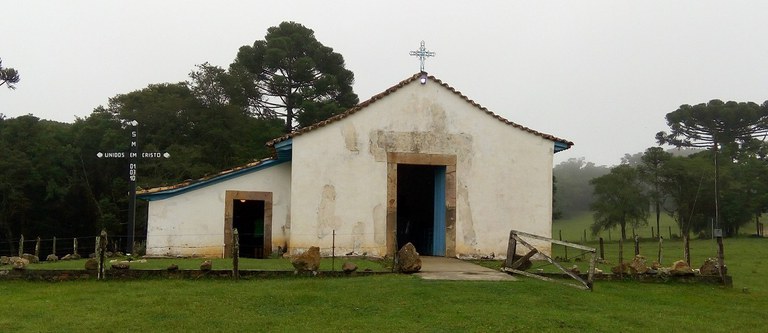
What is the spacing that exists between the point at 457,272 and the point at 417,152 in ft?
18.4

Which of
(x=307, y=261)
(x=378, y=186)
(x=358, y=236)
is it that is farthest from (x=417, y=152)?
(x=307, y=261)

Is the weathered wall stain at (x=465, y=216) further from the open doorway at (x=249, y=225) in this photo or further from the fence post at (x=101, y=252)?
the fence post at (x=101, y=252)

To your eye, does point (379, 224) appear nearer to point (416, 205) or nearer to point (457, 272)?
point (457, 272)

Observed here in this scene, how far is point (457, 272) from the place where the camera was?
50.6 ft

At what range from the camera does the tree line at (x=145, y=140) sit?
37844mm

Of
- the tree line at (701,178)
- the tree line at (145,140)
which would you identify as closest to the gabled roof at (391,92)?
the tree line at (145,140)

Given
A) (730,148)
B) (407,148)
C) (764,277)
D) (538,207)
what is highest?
(730,148)

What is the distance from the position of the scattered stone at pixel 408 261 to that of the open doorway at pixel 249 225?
Result: 301 inches

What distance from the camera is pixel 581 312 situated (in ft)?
36.3

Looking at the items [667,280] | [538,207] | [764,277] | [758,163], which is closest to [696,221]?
[758,163]

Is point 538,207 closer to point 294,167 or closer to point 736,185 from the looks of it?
point 294,167

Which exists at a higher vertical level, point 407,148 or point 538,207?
point 407,148

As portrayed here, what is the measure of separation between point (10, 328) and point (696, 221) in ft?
168

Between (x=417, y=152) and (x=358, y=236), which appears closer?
(x=358, y=236)
